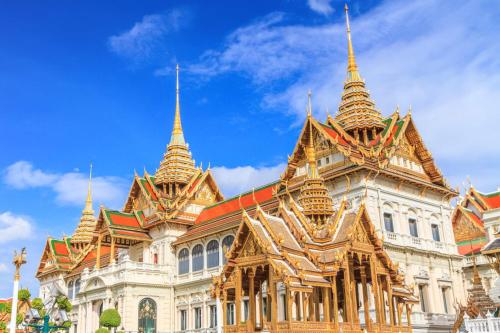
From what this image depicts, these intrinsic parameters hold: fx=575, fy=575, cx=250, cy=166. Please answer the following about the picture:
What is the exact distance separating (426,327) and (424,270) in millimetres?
3336

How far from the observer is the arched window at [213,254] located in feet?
124

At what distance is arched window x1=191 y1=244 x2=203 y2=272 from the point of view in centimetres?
3928

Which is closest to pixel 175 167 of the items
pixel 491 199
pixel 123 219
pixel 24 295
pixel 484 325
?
pixel 123 219

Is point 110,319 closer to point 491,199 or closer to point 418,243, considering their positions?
point 418,243

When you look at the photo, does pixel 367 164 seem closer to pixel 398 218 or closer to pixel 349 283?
pixel 398 218

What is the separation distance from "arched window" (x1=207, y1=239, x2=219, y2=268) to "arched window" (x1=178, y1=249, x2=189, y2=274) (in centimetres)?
259

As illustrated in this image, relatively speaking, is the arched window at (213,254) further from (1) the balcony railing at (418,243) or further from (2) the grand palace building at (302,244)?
(1) the balcony railing at (418,243)

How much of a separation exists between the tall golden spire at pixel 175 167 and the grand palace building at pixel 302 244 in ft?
0.41

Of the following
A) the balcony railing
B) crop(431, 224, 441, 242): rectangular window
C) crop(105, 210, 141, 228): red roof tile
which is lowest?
the balcony railing

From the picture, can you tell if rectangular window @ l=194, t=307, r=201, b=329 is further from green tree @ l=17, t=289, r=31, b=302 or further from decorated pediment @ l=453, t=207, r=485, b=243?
decorated pediment @ l=453, t=207, r=485, b=243

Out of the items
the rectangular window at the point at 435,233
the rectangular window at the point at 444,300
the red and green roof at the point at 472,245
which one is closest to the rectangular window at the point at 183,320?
the rectangular window at the point at 444,300

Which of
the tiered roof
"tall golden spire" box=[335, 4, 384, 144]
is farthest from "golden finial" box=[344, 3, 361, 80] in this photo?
the tiered roof

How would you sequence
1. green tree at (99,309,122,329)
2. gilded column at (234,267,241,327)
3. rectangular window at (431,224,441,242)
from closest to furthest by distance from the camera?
gilded column at (234,267,241,327) → green tree at (99,309,122,329) → rectangular window at (431,224,441,242)

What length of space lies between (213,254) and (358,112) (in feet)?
43.3
